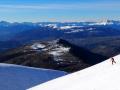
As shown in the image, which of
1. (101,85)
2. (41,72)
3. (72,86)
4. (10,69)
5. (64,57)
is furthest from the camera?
(64,57)

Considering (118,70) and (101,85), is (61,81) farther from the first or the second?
(101,85)

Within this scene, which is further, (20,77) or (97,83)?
(20,77)

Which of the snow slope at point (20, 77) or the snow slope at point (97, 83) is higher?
the snow slope at point (97, 83)

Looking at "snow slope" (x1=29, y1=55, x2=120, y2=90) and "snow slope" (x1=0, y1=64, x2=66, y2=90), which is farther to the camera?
"snow slope" (x1=0, y1=64, x2=66, y2=90)

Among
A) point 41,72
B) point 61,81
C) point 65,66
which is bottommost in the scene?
point 65,66

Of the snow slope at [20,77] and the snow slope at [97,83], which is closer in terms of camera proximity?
the snow slope at [97,83]

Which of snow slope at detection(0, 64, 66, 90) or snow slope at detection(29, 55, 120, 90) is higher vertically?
snow slope at detection(29, 55, 120, 90)

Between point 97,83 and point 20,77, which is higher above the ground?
point 97,83

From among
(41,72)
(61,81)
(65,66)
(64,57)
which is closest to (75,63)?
(65,66)
